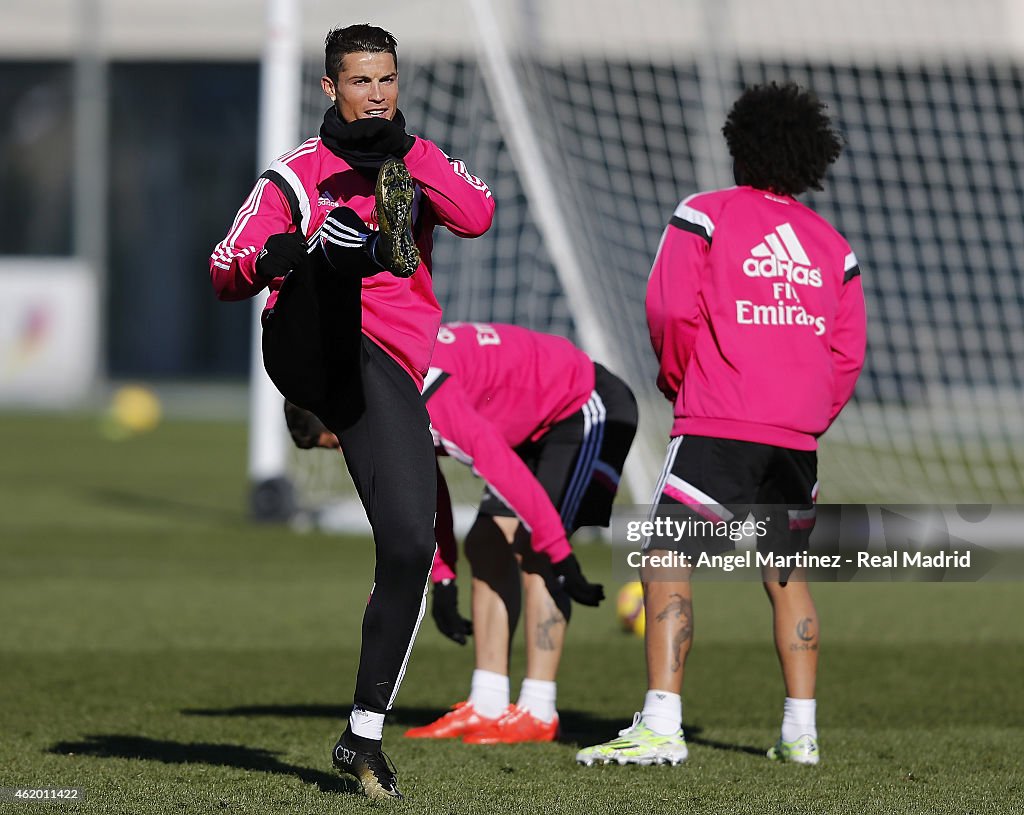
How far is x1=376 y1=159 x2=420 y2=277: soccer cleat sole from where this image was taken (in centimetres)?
343

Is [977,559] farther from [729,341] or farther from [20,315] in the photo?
[20,315]

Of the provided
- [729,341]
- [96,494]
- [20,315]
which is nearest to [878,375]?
[96,494]

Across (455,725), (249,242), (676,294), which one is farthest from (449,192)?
(455,725)

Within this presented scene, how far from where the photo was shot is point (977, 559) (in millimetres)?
9164

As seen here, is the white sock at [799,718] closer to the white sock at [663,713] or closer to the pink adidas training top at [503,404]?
the white sock at [663,713]

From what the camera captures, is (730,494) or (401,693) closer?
(730,494)

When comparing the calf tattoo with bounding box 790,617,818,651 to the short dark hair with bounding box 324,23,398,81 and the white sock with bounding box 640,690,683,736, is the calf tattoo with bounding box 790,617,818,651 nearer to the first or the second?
the white sock with bounding box 640,690,683,736

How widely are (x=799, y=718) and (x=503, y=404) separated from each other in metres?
1.30

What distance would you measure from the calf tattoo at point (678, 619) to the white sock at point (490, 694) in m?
0.77

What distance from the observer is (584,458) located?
5.21 meters

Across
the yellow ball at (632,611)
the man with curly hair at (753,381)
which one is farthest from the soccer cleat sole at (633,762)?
the yellow ball at (632,611)

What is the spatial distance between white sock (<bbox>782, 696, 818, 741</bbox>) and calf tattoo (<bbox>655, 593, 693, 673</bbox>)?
0.32 m

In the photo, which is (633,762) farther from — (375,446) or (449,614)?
(375,446)

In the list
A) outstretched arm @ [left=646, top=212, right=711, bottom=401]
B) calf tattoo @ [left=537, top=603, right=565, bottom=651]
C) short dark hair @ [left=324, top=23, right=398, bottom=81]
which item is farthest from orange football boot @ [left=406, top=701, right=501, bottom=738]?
short dark hair @ [left=324, top=23, right=398, bottom=81]
